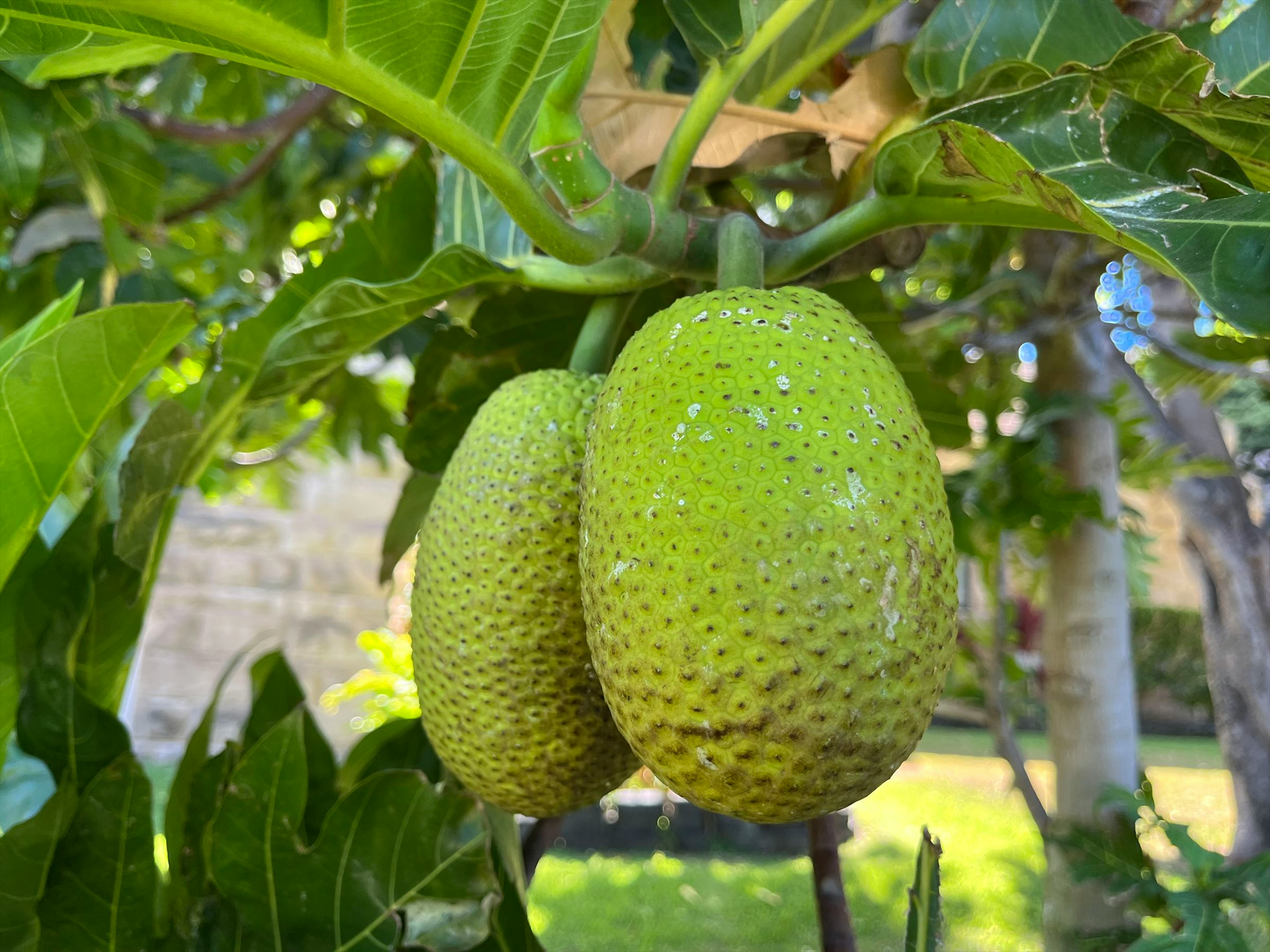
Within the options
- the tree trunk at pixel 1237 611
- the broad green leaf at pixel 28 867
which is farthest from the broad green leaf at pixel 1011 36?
the tree trunk at pixel 1237 611

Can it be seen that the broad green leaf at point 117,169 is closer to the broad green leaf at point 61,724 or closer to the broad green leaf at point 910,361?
the broad green leaf at point 61,724

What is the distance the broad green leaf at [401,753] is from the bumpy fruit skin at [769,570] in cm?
52

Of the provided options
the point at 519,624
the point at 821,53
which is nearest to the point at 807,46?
the point at 821,53

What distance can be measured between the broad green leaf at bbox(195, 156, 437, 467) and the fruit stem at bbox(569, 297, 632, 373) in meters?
0.24

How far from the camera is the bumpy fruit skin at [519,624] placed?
608 mm

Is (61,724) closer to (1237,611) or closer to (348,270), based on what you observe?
(348,270)

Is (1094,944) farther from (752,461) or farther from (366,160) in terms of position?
(366,160)

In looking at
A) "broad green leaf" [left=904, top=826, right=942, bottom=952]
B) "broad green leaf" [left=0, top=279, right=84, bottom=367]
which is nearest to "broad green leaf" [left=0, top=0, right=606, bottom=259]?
"broad green leaf" [left=0, top=279, right=84, bottom=367]

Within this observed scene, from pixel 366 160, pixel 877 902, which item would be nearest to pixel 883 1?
pixel 366 160

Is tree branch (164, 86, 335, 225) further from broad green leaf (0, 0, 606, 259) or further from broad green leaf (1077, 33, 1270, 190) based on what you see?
broad green leaf (1077, 33, 1270, 190)

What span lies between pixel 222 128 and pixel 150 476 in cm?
113

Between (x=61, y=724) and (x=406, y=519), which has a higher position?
(x=406, y=519)

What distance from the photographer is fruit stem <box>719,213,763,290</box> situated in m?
0.59

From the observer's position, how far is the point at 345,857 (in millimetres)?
785
